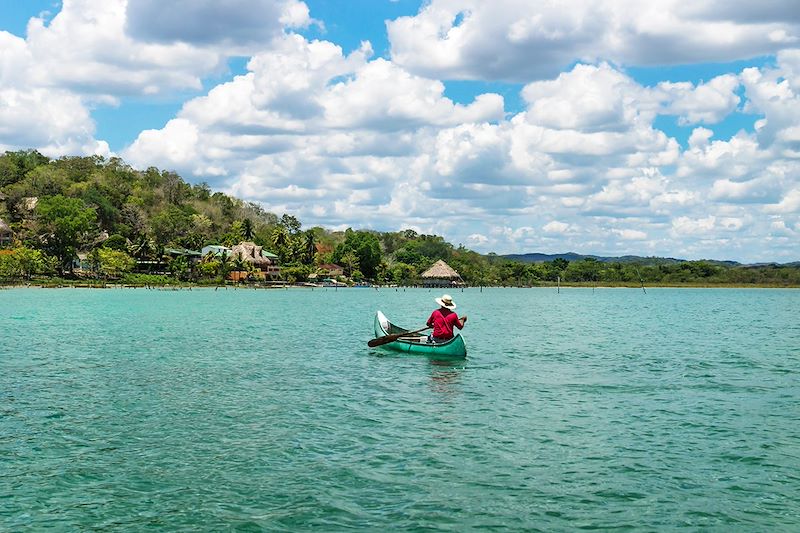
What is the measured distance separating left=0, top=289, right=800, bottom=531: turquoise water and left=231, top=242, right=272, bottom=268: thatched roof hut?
450 ft

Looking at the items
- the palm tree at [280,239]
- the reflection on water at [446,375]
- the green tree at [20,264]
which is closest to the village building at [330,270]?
the palm tree at [280,239]

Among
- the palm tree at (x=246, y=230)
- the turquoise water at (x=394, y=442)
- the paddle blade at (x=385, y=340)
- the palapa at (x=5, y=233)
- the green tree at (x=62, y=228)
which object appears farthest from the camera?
the palm tree at (x=246, y=230)

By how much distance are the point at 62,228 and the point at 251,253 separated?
145 feet

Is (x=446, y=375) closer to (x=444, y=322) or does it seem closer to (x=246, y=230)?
(x=444, y=322)

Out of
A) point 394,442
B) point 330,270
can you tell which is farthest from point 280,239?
point 394,442

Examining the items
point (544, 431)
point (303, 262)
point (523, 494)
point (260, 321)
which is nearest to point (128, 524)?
point (523, 494)

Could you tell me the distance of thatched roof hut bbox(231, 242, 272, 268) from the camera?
170 m

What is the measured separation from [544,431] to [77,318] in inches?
2009

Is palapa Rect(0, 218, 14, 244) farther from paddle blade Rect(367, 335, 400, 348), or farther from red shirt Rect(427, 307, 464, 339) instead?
red shirt Rect(427, 307, 464, 339)

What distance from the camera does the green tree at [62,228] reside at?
140750mm

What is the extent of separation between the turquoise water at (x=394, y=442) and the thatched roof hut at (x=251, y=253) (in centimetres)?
13717

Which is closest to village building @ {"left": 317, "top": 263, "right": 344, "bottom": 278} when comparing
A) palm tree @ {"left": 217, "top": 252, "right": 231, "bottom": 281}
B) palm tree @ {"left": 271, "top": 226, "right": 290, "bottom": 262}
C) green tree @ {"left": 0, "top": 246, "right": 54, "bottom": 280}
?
palm tree @ {"left": 271, "top": 226, "right": 290, "bottom": 262}

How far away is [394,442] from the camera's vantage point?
16281 millimetres

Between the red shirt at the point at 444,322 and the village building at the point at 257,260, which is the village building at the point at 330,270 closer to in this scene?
the village building at the point at 257,260
